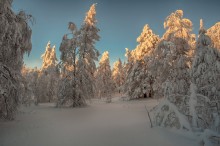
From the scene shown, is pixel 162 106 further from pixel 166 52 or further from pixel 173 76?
pixel 166 52

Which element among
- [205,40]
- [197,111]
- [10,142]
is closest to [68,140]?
[10,142]

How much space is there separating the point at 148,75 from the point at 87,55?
9554mm

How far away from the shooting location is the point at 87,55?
23062mm

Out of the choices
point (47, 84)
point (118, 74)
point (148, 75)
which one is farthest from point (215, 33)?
point (118, 74)

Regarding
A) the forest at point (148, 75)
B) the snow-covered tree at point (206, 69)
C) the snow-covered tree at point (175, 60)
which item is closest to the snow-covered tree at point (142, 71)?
the forest at point (148, 75)

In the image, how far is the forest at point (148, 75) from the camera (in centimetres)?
869

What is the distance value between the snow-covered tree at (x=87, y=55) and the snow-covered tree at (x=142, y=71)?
7.68 m

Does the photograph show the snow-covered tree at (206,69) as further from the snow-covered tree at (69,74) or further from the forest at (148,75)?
the snow-covered tree at (69,74)

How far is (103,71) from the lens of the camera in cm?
5241

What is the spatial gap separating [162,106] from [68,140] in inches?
174

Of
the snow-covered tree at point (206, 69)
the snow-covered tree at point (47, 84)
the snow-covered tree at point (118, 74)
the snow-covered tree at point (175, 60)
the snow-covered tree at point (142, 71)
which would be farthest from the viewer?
the snow-covered tree at point (118, 74)

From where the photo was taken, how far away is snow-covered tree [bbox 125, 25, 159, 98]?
92.7ft

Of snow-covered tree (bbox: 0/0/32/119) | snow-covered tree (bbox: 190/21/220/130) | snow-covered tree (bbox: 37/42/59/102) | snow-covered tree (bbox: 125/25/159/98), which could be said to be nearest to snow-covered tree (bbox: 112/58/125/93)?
snow-covered tree (bbox: 37/42/59/102)

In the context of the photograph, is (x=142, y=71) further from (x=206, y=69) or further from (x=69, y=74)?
(x=206, y=69)
